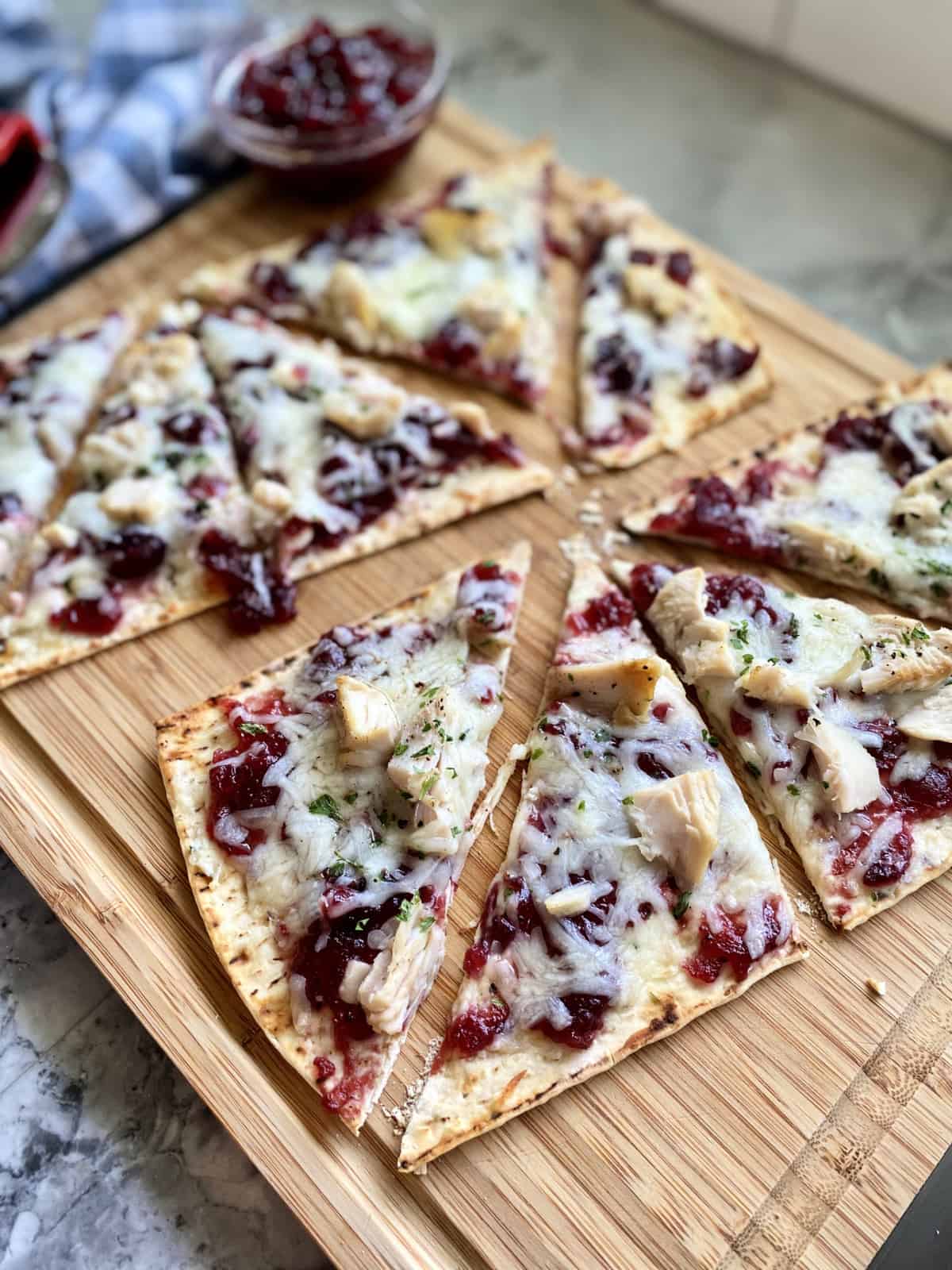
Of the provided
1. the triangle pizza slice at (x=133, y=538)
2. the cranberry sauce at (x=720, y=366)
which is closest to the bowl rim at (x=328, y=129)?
the triangle pizza slice at (x=133, y=538)

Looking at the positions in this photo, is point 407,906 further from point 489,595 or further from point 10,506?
point 10,506

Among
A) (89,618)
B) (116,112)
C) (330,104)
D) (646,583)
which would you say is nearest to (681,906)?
(646,583)

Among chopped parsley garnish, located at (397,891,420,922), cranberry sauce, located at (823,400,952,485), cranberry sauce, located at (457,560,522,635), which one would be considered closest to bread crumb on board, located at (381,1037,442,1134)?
chopped parsley garnish, located at (397,891,420,922)

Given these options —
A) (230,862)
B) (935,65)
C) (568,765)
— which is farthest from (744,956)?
(935,65)

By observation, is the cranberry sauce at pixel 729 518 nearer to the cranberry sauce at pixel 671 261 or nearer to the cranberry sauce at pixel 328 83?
the cranberry sauce at pixel 671 261

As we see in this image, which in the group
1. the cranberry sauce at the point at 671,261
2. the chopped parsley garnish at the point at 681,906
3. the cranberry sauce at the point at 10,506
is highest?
the cranberry sauce at the point at 671,261

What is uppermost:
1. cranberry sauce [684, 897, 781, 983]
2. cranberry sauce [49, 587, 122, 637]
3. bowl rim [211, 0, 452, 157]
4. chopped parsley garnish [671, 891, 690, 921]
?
bowl rim [211, 0, 452, 157]

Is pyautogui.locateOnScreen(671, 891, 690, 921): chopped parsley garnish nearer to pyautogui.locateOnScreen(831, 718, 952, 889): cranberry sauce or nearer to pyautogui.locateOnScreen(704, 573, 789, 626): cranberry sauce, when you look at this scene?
pyautogui.locateOnScreen(831, 718, 952, 889): cranberry sauce
